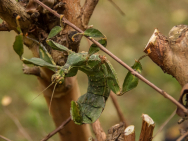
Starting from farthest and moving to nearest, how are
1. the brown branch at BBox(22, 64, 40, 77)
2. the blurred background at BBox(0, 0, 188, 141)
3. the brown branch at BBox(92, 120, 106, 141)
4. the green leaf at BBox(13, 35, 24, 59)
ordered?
the blurred background at BBox(0, 0, 188, 141)
the brown branch at BBox(92, 120, 106, 141)
the brown branch at BBox(22, 64, 40, 77)
the green leaf at BBox(13, 35, 24, 59)

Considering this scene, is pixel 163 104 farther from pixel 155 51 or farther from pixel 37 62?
pixel 37 62

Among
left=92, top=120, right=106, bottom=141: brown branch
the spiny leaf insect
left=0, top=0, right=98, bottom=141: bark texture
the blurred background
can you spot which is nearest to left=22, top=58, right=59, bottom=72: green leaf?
the spiny leaf insect

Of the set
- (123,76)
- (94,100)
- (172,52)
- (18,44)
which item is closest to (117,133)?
(94,100)

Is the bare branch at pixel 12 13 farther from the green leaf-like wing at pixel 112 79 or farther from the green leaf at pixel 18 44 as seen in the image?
the green leaf-like wing at pixel 112 79

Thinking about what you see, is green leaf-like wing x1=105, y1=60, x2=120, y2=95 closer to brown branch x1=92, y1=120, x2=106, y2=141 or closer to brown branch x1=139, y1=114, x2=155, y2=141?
brown branch x1=139, y1=114, x2=155, y2=141

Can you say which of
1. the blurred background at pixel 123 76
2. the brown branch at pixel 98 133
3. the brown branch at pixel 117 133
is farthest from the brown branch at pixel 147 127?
the blurred background at pixel 123 76

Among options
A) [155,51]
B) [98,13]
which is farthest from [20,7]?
[98,13]
